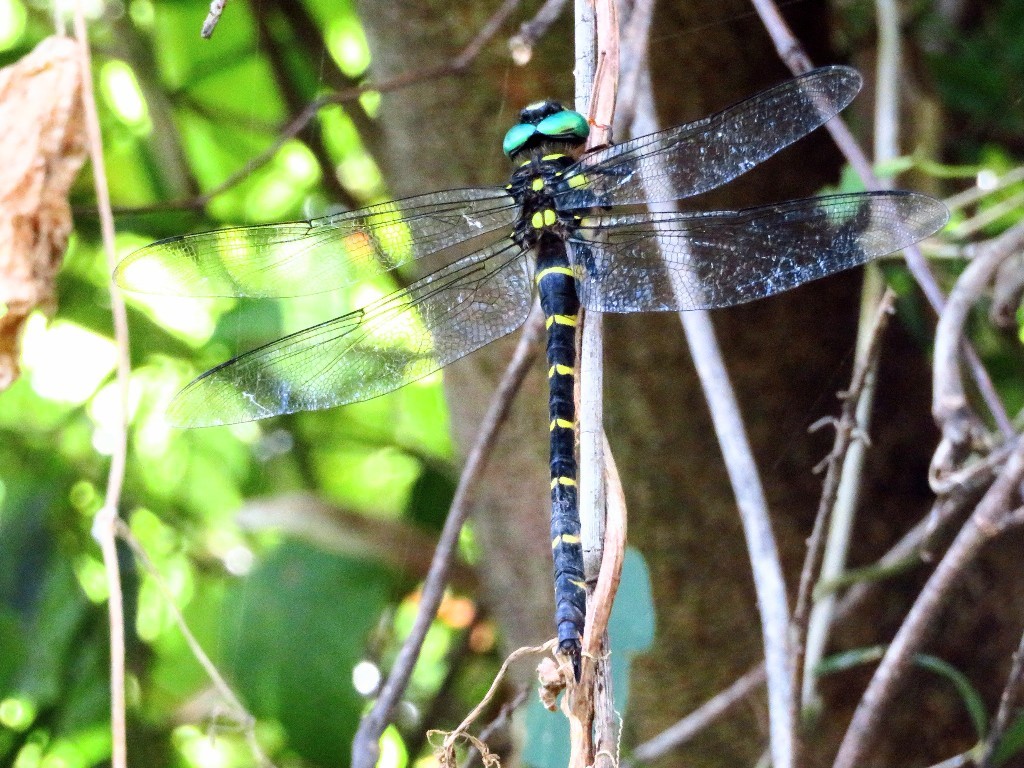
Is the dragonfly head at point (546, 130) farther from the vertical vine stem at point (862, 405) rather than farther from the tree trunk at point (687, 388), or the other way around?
the vertical vine stem at point (862, 405)

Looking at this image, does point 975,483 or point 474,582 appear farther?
point 474,582

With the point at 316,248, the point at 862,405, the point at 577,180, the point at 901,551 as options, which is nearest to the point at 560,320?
the point at 577,180

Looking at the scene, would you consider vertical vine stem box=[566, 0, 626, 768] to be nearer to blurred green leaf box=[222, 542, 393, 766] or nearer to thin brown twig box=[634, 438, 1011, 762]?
thin brown twig box=[634, 438, 1011, 762]

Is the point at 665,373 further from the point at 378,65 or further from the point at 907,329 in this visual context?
the point at 378,65

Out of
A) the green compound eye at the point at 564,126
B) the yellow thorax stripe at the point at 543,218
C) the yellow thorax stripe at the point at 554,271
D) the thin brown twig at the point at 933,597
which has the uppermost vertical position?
the green compound eye at the point at 564,126

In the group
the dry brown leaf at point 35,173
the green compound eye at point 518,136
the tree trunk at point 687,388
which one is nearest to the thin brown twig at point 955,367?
the tree trunk at point 687,388

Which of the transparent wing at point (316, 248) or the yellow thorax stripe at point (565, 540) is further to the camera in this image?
the transparent wing at point (316, 248)

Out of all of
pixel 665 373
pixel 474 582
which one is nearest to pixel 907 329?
pixel 665 373
